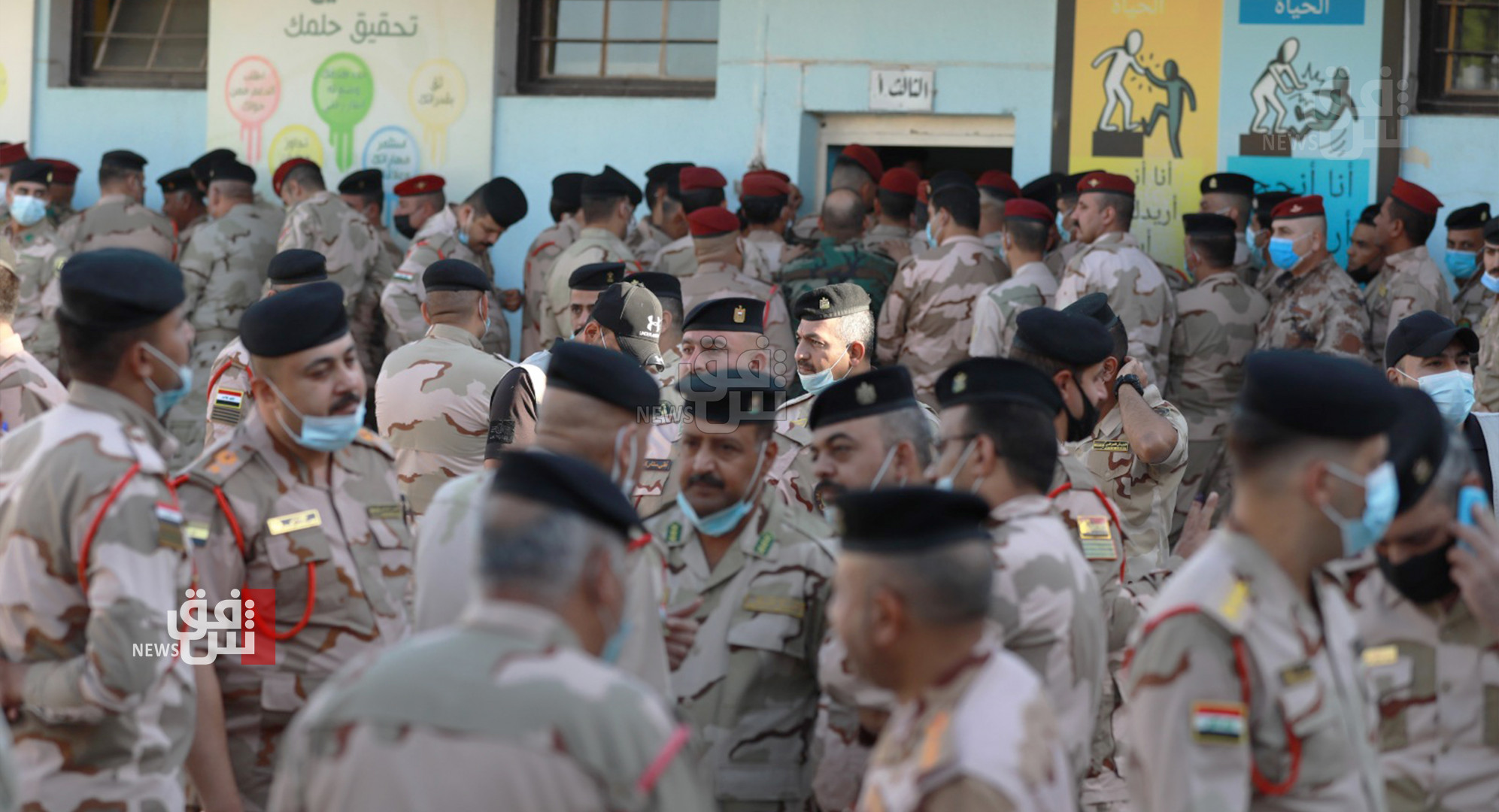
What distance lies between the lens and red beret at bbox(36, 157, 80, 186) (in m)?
11.3

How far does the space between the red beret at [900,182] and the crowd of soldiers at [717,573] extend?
2917 millimetres

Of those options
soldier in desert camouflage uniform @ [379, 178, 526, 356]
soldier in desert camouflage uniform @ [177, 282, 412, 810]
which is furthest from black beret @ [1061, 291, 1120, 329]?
soldier in desert camouflage uniform @ [379, 178, 526, 356]

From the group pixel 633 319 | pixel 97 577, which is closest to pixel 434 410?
pixel 633 319

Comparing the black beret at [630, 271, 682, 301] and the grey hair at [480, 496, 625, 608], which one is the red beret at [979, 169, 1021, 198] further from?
the grey hair at [480, 496, 625, 608]

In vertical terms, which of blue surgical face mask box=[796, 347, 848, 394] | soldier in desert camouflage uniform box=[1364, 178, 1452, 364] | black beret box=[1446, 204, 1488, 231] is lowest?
blue surgical face mask box=[796, 347, 848, 394]

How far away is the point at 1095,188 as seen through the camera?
8766 mm

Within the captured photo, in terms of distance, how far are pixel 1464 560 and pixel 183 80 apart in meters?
10.5

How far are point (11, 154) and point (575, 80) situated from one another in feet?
13.4

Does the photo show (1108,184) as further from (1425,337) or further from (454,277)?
(454,277)

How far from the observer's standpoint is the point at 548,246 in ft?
32.7

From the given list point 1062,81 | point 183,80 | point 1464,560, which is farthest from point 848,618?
point 183,80

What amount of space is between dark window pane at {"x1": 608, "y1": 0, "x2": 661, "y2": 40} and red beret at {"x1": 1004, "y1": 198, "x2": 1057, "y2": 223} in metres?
3.29

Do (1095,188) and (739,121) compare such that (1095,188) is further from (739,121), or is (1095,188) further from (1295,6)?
(739,121)

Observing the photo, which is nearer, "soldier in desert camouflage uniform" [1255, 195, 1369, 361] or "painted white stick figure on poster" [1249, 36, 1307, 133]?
"soldier in desert camouflage uniform" [1255, 195, 1369, 361]
